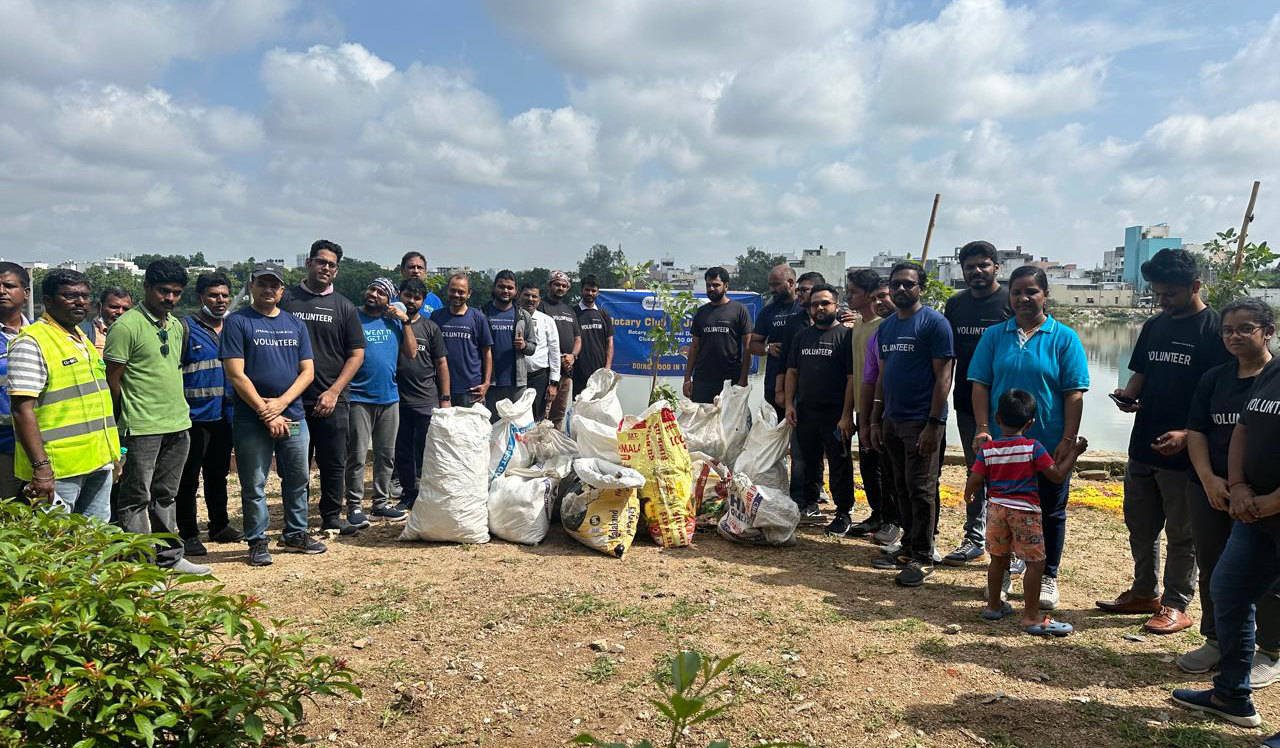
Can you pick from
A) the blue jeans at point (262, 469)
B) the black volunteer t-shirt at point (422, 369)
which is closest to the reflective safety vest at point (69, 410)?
the blue jeans at point (262, 469)

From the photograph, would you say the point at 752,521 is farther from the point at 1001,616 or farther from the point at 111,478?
the point at 111,478

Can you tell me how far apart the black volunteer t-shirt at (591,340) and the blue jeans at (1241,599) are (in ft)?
16.5

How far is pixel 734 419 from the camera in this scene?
524 centimetres

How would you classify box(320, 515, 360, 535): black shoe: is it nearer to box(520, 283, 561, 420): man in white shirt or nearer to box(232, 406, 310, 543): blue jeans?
box(232, 406, 310, 543): blue jeans

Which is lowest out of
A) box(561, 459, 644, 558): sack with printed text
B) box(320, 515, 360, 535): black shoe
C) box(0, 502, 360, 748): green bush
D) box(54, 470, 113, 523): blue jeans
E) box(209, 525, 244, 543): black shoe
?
box(209, 525, 244, 543): black shoe

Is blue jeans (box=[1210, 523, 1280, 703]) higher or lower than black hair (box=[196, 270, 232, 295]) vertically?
lower

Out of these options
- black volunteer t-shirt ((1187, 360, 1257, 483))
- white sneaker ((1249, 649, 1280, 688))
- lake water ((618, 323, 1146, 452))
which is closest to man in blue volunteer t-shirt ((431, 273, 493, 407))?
lake water ((618, 323, 1146, 452))

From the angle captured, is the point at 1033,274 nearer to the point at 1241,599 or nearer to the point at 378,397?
the point at 1241,599

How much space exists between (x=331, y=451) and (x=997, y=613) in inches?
150

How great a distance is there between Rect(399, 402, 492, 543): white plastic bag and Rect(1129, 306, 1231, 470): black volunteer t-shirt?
3.42 meters

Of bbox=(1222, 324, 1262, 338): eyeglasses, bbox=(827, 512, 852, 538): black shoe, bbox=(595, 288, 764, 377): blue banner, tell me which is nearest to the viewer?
bbox=(1222, 324, 1262, 338): eyeglasses

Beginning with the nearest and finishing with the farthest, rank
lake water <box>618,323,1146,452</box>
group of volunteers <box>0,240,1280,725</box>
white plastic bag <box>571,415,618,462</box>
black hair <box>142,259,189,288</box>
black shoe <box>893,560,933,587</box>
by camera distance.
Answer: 1. group of volunteers <box>0,240,1280,725</box>
2. black hair <box>142,259,189,288</box>
3. black shoe <box>893,560,933,587</box>
4. white plastic bag <box>571,415,618,462</box>
5. lake water <box>618,323,1146,452</box>

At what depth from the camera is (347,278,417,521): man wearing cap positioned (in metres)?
4.88

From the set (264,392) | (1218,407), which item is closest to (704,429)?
(264,392)
